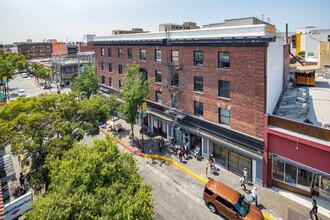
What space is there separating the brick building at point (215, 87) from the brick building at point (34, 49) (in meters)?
139

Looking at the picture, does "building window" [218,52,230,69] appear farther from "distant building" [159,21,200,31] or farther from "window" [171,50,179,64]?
"distant building" [159,21,200,31]

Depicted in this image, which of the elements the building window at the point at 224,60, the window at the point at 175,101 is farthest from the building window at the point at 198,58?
Result: the window at the point at 175,101

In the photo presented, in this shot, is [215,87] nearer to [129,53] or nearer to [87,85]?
[129,53]

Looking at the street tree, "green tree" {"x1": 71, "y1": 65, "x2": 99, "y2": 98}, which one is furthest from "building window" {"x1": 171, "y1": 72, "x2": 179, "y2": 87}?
"green tree" {"x1": 71, "y1": 65, "x2": 99, "y2": 98}

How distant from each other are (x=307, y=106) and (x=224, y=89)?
33.3 feet

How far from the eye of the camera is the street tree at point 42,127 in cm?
1683

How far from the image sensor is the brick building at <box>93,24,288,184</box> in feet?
67.8

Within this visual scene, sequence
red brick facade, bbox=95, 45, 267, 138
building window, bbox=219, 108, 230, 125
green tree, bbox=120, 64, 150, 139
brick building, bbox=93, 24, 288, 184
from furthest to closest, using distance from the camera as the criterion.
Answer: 1. green tree, bbox=120, 64, 150, 139
2. building window, bbox=219, 108, 230, 125
3. brick building, bbox=93, 24, 288, 184
4. red brick facade, bbox=95, 45, 267, 138

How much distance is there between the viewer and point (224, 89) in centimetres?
2344

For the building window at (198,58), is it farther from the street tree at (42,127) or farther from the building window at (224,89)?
the street tree at (42,127)

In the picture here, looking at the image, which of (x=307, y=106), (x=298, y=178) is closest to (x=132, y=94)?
(x=298, y=178)

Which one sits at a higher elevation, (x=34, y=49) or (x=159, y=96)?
(x=34, y=49)

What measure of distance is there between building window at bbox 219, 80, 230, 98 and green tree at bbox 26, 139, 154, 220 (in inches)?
547

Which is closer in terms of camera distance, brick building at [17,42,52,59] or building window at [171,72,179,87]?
building window at [171,72,179,87]
